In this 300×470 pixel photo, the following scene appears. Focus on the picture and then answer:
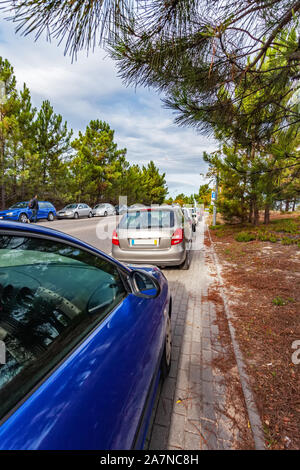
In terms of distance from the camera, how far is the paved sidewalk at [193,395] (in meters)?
1.69

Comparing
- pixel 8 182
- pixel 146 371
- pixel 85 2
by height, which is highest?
pixel 8 182

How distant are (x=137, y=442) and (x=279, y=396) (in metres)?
1.61

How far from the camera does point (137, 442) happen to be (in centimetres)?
108

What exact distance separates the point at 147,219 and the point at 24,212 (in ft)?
51.5

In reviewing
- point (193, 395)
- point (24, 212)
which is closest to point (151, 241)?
point (193, 395)

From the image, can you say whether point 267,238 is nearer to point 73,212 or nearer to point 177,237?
point 177,237

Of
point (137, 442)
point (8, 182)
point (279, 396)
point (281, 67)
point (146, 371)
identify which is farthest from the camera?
point (8, 182)

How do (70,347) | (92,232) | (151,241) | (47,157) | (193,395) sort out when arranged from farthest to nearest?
(47,157), (92,232), (151,241), (193,395), (70,347)

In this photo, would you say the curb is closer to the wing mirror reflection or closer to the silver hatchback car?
the wing mirror reflection

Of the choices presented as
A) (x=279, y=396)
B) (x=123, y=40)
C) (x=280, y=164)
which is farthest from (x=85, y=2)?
(x=280, y=164)

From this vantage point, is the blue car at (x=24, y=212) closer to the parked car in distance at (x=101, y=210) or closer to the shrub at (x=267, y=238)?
the parked car in distance at (x=101, y=210)

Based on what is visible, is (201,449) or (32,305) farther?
(201,449)

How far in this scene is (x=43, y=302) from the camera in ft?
4.20
